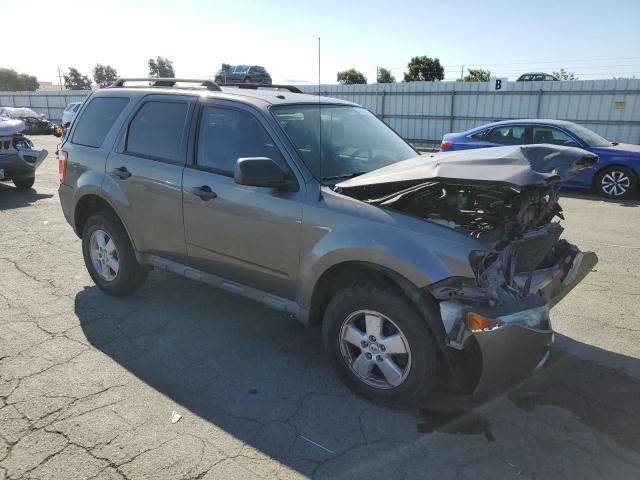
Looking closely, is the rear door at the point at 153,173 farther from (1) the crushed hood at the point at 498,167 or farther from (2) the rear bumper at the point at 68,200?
(1) the crushed hood at the point at 498,167

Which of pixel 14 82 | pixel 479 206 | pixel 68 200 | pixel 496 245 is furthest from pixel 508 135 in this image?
pixel 14 82

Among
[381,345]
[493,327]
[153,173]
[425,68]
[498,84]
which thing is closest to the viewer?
[493,327]

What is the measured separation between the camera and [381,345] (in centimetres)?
Answer: 314

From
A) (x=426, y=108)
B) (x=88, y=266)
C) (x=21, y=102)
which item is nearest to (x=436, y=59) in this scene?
(x=426, y=108)

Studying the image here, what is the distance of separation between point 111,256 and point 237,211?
1.83 meters

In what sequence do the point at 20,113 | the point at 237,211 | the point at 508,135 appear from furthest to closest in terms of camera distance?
the point at 20,113, the point at 508,135, the point at 237,211

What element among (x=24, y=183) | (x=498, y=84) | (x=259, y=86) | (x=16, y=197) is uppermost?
(x=498, y=84)

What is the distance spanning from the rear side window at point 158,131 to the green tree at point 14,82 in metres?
91.6

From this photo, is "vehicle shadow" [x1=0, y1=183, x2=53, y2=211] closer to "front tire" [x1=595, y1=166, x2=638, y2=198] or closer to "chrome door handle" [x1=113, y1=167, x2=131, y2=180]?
"chrome door handle" [x1=113, y1=167, x2=131, y2=180]

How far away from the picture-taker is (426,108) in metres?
21.8

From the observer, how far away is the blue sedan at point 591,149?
10.1 meters

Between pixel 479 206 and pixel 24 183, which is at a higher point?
pixel 479 206

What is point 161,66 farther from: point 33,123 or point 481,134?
point 481,134

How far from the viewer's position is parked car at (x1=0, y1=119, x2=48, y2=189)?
31.9 feet
